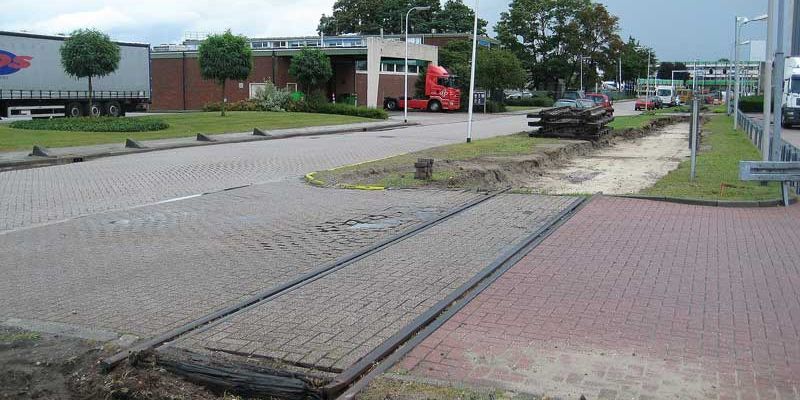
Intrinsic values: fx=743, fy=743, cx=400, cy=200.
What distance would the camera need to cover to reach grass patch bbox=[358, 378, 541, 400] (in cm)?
454

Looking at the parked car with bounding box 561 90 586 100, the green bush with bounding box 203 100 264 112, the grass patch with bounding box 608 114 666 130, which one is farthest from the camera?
the parked car with bounding box 561 90 586 100

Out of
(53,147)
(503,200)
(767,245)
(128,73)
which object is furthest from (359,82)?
(767,245)

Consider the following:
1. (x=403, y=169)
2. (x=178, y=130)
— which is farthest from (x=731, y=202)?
(x=178, y=130)

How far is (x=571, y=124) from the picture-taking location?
27.9 m

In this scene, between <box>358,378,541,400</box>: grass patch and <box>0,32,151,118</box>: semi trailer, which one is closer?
<box>358,378,541,400</box>: grass patch

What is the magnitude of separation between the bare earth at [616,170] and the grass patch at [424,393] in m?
9.82

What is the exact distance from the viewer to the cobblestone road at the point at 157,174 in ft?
43.6

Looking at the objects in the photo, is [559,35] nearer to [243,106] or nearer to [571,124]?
[243,106]

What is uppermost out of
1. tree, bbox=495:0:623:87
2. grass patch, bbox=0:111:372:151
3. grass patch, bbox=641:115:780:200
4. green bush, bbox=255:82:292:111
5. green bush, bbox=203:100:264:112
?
tree, bbox=495:0:623:87

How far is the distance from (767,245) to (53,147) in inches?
900

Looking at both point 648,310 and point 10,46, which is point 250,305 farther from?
point 10,46

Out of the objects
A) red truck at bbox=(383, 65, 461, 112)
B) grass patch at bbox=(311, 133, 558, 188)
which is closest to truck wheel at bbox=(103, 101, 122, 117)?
red truck at bbox=(383, 65, 461, 112)

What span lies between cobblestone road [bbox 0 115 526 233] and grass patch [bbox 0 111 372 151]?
14.9 ft

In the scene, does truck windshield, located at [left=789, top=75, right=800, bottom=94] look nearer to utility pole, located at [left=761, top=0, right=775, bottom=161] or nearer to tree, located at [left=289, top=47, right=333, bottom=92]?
utility pole, located at [left=761, top=0, right=775, bottom=161]
